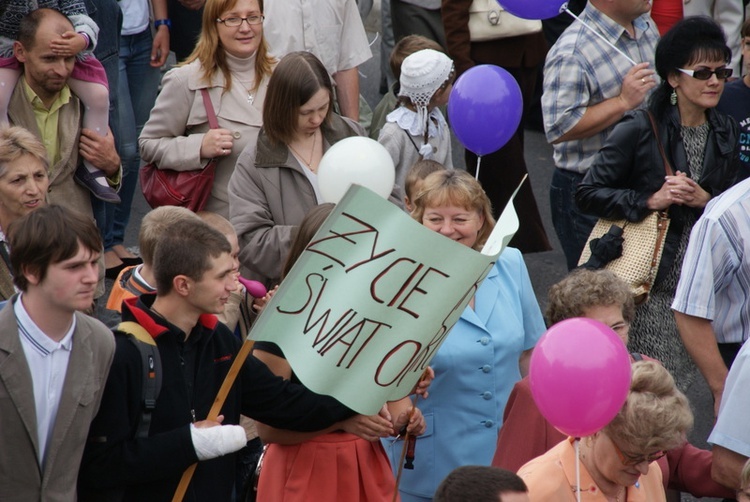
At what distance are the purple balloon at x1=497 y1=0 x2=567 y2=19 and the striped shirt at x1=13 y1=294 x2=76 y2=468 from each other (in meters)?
3.32

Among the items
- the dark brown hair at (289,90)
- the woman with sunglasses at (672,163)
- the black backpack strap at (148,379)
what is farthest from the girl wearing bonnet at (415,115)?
the black backpack strap at (148,379)

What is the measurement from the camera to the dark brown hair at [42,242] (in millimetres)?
3455

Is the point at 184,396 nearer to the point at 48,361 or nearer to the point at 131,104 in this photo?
the point at 48,361

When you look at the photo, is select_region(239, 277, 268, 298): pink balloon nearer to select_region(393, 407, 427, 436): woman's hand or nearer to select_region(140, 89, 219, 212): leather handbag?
select_region(140, 89, 219, 212): leather handbag

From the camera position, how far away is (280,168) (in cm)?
514

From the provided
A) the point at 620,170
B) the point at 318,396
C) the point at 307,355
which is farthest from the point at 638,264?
the point at 307,355

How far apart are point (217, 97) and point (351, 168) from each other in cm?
129

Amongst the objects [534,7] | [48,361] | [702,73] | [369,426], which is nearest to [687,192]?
[702,73]

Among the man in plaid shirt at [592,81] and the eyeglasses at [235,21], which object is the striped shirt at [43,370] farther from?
the man in plaid shirt at [592,81]

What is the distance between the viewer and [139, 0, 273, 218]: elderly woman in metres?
5.61

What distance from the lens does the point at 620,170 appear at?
5234 mm

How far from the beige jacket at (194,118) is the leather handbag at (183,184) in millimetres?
31

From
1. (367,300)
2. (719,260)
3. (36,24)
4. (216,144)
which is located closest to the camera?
(367,300)

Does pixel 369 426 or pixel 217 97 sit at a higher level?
pixel 217 97
